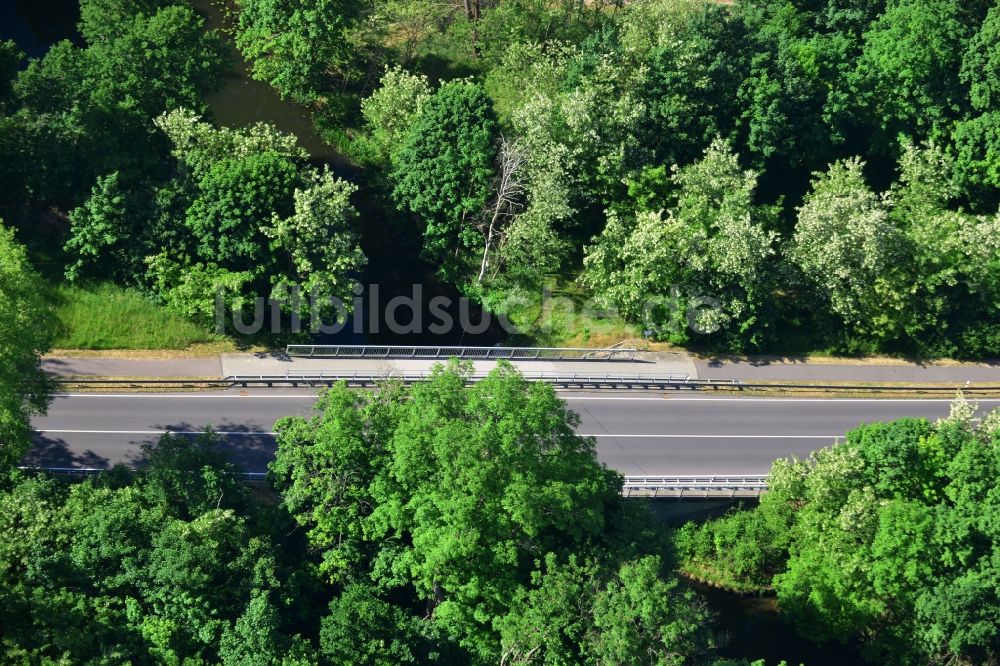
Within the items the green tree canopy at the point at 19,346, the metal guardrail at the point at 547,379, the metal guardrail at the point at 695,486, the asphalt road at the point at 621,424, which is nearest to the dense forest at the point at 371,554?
the green tree canopy at the point at 19,346

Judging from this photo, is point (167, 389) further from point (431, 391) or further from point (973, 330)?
point (973, 330)

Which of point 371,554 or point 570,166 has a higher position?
point 570,166

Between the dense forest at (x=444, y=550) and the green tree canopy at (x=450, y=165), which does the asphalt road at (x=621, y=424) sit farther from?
the green tree canopy at (x=450, y=165)

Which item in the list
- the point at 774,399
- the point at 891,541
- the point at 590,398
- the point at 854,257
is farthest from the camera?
the point at 854,257

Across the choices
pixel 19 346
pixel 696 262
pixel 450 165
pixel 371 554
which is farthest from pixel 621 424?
pixel 19 346

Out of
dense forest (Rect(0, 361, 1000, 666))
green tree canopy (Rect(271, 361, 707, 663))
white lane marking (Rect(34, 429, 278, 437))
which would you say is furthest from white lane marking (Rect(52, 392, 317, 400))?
green tree canopy (Rect(271, 361, 707, 663))

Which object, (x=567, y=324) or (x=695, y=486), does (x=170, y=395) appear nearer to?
(x=567, y=324)

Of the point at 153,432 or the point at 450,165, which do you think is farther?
the point at 450,165
